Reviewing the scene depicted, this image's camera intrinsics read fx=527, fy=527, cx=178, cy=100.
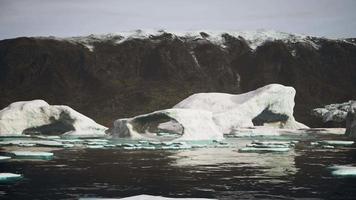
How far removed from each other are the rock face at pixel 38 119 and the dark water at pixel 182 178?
135 ft

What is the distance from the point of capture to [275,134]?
76688 mm

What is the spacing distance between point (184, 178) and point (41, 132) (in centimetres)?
6320

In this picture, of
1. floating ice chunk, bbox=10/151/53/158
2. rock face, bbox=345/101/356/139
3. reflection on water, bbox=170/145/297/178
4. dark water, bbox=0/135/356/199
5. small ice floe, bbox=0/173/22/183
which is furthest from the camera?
rock face, bbox=345/101/356/139

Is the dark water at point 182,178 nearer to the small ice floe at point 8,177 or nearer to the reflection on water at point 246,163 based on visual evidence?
the reflection on water at point 246,163

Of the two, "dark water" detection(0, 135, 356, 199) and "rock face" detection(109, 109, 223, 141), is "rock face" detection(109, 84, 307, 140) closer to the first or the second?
"rock face" detection(109, 109, 223, 141)

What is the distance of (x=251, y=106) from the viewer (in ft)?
268

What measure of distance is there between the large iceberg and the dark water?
144ft

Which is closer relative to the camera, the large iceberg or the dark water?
the dark water

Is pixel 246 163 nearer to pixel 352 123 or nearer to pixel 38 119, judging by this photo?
pixel 352 123

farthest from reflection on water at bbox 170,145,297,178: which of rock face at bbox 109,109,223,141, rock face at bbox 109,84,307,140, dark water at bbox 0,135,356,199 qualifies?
rock face at bbox 109,84,307,140

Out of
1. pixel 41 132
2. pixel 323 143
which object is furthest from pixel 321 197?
pixel 41 132

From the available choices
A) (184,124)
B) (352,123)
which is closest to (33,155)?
(184,124)

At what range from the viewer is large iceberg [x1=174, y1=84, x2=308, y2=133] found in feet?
266

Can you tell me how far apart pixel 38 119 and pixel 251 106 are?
32.3 m
